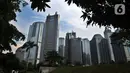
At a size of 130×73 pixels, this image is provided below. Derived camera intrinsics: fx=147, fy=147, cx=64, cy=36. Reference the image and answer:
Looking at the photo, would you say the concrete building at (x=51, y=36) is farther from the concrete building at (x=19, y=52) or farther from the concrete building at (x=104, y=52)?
the concrete building at (x=104, y=52)

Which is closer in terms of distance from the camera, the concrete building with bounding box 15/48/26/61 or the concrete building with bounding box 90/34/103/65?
the concrete building with bounding box 15/48/26/61

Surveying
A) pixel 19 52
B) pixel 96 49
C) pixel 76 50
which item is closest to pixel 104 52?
pixel 96 49

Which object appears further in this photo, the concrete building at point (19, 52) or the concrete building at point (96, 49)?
the concrete building at point (96, 49)

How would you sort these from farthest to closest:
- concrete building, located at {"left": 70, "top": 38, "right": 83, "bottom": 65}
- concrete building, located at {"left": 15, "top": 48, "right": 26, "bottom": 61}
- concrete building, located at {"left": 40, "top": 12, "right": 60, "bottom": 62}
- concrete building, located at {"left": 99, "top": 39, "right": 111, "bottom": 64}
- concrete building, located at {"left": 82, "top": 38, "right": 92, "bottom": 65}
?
concrete building, located at {"left": 82, "top": 38, "right": 92, "bottom": 65} < concrete building, located at {"left": 70, "top": 38, "right": 83, "bottom": 65} < concrete building, located at {"left": 40, "top": 12, "right": 60, "bottom": 62} < concrete building, located at {"left": 99, "top": 39, "right": 111, "bottom": 64} < concrete building, located at {"left": 15, "top": 48, "right": 26, "bottom": 61}

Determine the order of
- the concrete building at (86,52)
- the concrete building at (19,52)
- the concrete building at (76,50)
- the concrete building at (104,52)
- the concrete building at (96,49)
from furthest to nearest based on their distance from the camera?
the concrete building at (86,52), the concrete building at (76,50), the concrete building at (96,49), the concrete building at (104,52), the concrete building at (19,52)

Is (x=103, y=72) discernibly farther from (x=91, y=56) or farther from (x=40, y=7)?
(x=91, y=56)

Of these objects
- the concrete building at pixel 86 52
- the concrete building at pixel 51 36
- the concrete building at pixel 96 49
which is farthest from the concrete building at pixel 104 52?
the concrete building at pixel 51 36

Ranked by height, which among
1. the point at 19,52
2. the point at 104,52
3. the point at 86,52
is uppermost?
the point at 86,52

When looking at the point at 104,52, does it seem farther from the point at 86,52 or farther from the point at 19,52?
the point at 19,52

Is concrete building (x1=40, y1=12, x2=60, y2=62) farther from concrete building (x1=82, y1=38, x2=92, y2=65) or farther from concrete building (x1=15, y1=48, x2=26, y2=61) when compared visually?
concrete building (x1=82, y1=38, x2=92, y2=65)

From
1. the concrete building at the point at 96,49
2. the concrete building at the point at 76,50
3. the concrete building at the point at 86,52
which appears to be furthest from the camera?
the concrete building at the point at 86,52

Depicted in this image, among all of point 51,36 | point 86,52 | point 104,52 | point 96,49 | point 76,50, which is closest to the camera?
point 104,52

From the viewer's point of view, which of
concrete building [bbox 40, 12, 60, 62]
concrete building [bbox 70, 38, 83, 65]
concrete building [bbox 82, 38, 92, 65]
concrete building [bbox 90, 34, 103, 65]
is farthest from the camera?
concrete building [bbox 82, 38, 92, 65]

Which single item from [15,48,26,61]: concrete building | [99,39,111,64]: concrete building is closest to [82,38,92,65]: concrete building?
[99,39,111,64]: concrete building
